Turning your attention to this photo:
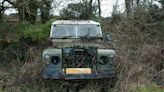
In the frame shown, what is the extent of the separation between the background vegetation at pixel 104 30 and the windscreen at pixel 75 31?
80cm

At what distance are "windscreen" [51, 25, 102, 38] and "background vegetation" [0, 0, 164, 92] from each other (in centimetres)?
80

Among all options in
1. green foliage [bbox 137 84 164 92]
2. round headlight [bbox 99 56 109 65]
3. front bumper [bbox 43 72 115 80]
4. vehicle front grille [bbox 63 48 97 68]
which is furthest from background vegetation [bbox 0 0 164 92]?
round headlight [bbox 99 56 109 65]

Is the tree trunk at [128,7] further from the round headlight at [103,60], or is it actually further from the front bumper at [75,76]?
the front bumper at [75,76]

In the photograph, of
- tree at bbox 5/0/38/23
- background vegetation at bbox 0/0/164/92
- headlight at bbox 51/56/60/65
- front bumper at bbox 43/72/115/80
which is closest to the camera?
front bumper at bbox 43/72/115/80

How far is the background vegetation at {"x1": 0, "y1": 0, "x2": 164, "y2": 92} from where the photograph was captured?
11.2m

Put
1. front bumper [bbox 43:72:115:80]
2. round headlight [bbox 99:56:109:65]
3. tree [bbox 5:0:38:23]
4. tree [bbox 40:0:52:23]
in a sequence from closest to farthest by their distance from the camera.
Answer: front bumper [bbox 43:72:115:80] → round headlight [bbox 99:56:109:65] → tree [bbox 5:0:38:23] → tree [bbox 40:0:52:23]

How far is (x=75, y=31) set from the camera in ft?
41.7

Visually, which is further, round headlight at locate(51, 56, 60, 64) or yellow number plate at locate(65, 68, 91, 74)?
round headlight at locate(51, 56, 60, 64)

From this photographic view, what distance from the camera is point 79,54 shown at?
35.2ft

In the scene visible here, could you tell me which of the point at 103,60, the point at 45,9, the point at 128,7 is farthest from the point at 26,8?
the point at 103,60

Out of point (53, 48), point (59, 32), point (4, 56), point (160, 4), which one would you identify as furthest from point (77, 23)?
point (160, 4)

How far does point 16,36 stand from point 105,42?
518cm

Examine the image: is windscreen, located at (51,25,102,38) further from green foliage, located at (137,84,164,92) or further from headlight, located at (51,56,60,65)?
green foliage, located at (137,84,164,92)

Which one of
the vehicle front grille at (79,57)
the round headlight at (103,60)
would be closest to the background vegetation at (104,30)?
the vehicle front grille at (79,57)
